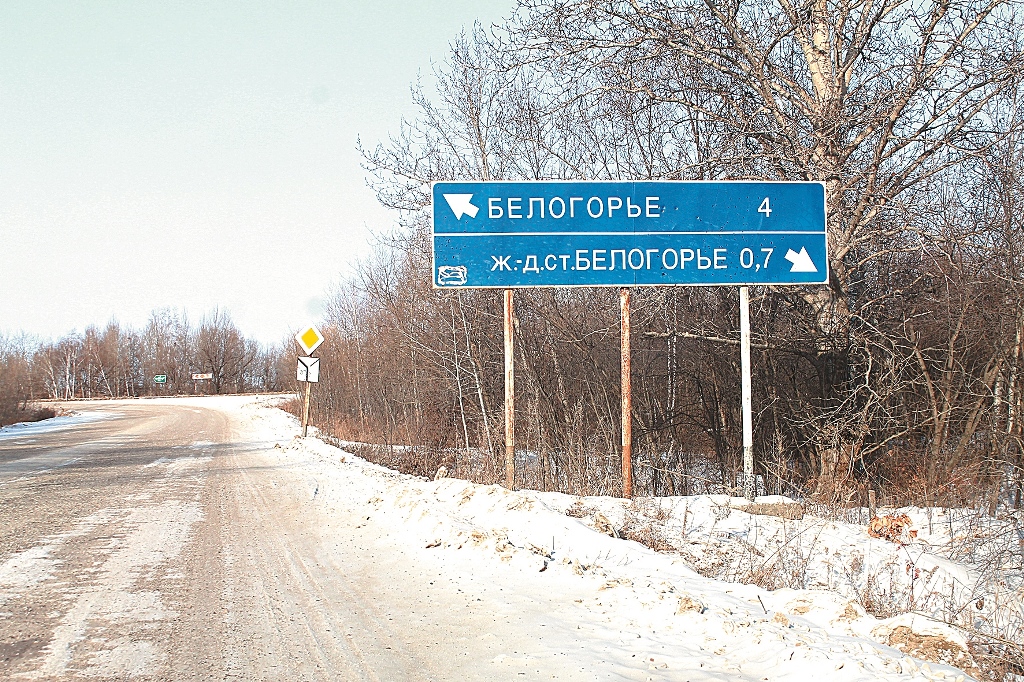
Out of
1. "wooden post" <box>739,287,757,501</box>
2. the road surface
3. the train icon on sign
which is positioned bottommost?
the road surface

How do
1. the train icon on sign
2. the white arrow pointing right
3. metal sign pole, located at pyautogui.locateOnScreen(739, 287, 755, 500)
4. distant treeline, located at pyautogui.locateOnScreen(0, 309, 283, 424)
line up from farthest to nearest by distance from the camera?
1. distant treeline, located at pyautogui.locateOnScreen(0, 309, 283, 424)
2. the white arrow pointing right
3. the train icon on sign
4. metal sign pole, located at pyautogui.locateOnScreen(739, 287, 755, 500)

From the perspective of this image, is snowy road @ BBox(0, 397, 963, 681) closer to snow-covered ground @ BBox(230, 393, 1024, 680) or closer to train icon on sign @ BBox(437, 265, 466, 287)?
snow-covered ground @ BBox(230, 393, 1024, 680)

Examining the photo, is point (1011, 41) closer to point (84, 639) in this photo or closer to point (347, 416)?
point (84, 639)

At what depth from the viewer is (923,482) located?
10617 mm

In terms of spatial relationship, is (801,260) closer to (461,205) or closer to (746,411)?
(746,411)

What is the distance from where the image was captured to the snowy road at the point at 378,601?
4.54 metres

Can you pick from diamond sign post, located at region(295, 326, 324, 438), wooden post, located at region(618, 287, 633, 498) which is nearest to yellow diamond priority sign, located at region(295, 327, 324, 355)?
diamond sign post, located at region(295, 326, 324, 438)

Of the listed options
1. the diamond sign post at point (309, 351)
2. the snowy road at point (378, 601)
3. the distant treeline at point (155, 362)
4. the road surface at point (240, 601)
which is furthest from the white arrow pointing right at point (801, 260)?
the distant treeline at point (155, 362)

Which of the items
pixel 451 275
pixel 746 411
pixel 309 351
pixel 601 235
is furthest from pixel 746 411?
pixel 309 351

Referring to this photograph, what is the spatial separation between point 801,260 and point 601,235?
2685 millimetres

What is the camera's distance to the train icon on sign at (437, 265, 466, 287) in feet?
34.2

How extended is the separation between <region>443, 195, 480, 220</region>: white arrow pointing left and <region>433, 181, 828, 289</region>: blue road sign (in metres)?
0.01

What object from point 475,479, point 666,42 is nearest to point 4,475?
point 475,479

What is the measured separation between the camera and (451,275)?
34.3 ft
